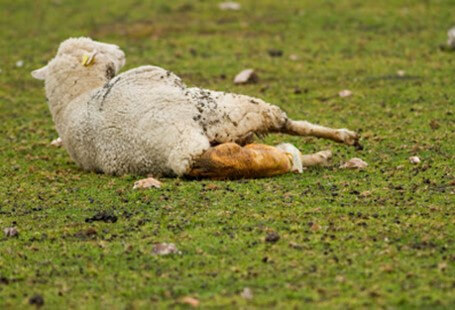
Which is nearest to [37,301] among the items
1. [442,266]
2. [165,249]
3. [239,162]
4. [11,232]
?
[165,249]

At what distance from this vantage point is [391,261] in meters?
7.48

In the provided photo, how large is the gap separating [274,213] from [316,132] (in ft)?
8.93

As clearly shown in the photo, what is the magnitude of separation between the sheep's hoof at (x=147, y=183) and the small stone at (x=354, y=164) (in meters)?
2.26

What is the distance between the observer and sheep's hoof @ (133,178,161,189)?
33.4ft

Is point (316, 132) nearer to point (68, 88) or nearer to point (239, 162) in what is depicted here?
point (239, 162)

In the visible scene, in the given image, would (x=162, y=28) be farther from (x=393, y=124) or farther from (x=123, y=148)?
(x=123, y=148)

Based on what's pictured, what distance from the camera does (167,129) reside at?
10383 millimetres

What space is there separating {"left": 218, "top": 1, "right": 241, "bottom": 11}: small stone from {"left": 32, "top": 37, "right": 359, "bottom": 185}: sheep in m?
13.4

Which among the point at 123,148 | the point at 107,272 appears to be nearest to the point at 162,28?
the point at 123,148

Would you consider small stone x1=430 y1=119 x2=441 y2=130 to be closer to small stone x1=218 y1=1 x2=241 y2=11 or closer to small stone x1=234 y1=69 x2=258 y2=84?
small stone x1=234 y1=69 x2=258 y2=84

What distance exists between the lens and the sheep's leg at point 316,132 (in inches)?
451

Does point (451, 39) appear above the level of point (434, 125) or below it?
below

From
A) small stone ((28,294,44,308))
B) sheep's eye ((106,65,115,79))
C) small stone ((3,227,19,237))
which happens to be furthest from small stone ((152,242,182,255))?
sheep's eye ((106,65,115,79))

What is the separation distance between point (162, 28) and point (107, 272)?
52.6 ft
